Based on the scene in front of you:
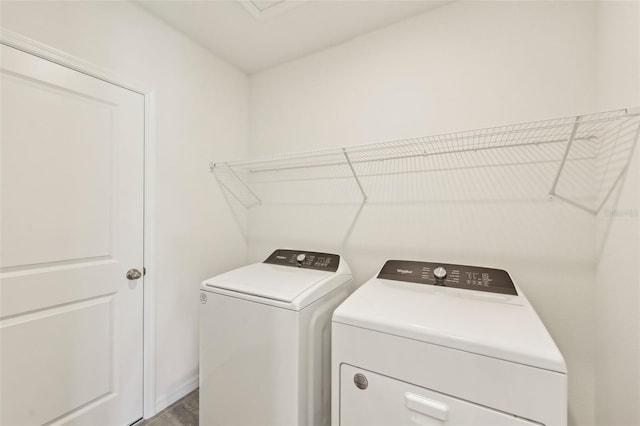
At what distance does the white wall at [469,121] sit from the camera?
1.36 metres

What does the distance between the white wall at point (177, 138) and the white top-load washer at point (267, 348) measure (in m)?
0.50

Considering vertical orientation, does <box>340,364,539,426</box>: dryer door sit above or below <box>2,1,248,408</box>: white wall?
below

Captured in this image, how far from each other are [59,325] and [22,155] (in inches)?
35.2

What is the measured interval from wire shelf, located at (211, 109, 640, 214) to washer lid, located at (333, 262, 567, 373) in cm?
65

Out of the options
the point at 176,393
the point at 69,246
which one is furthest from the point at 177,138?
the point at 176,393

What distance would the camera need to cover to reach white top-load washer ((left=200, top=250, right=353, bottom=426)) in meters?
1.29

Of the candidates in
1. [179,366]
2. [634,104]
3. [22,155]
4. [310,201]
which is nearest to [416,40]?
[634,104]

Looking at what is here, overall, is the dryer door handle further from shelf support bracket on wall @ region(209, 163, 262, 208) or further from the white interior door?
shelf support bracket on wall @ region(209, 163, 262, 208)

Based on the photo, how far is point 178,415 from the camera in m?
1.78

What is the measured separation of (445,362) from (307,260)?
113cm

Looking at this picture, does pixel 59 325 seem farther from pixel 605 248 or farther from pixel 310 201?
pixel 605 248

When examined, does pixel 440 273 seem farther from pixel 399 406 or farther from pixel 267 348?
pixel 267 348

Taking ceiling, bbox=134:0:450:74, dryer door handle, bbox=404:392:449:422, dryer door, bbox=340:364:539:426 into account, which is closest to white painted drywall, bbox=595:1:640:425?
dryer door, bbox=340:364:539:426

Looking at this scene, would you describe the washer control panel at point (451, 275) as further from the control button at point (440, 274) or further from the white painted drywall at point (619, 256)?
the white painted drywall at point (619, 256)
